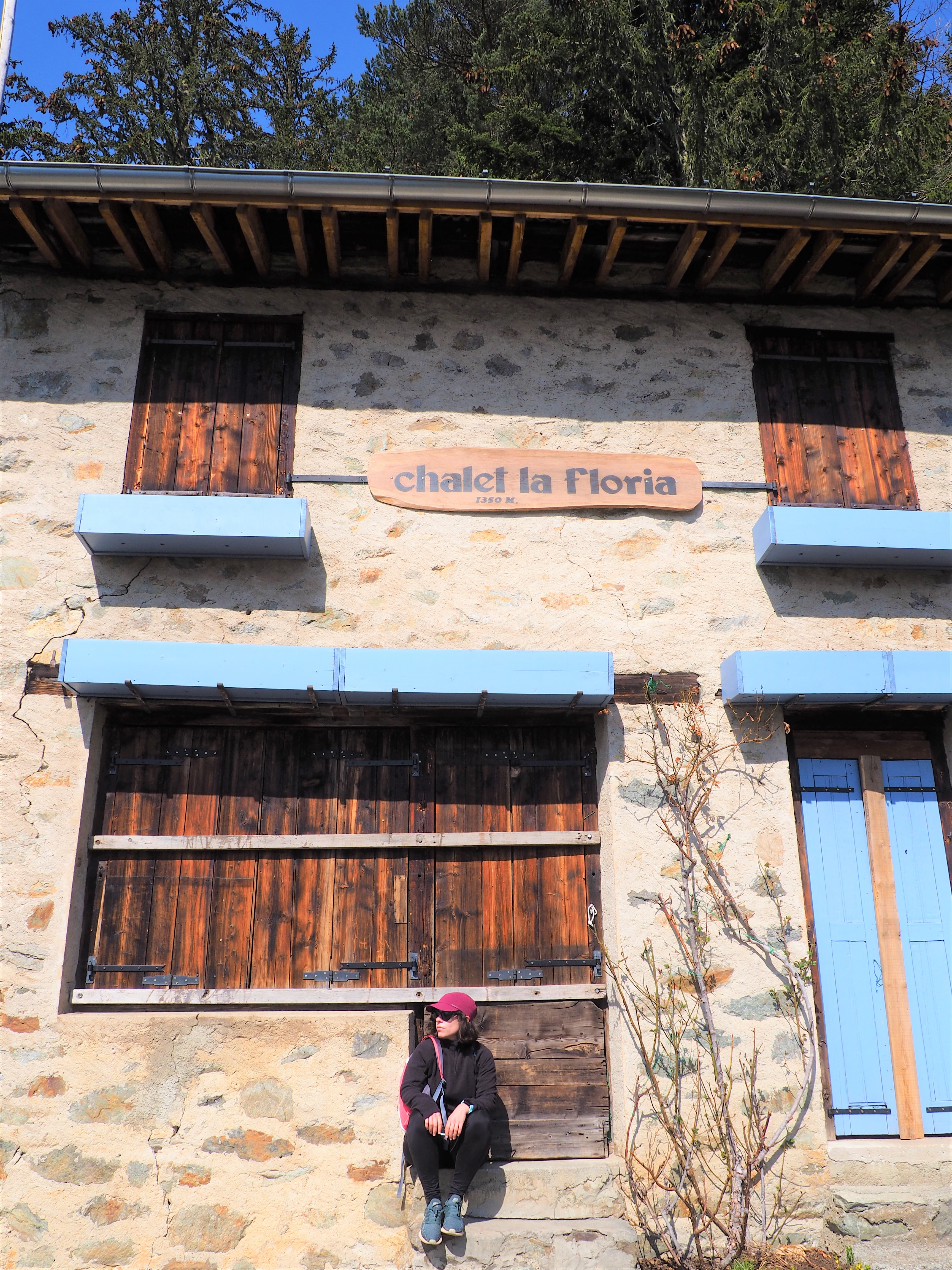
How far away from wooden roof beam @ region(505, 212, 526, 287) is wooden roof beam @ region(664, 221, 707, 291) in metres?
0.85

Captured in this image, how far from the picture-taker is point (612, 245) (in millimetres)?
5012

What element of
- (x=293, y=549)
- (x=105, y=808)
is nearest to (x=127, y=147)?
(x=293, y=549)

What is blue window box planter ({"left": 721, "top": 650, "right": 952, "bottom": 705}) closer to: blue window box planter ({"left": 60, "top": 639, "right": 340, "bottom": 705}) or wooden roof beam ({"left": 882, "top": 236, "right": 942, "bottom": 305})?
blue window box planter ({"left": 60, "top": 639, "right": 340, "bottom": 705})

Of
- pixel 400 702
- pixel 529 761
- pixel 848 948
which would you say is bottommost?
pixel 848 948

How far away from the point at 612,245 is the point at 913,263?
1708mm

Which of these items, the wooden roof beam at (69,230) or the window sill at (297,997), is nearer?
the window sill at (297,997)

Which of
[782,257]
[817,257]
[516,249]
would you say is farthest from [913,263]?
[516,249]

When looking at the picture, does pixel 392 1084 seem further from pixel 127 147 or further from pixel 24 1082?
pixel 127 147

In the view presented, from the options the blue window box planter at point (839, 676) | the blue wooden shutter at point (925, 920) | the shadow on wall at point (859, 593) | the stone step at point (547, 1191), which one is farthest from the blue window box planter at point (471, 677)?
the stone step at point (547, 1191)

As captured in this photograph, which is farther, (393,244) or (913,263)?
(913,263)

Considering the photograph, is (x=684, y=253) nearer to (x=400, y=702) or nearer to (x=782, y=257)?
(x=782, y=257)

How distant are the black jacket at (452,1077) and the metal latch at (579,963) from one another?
0.53 m

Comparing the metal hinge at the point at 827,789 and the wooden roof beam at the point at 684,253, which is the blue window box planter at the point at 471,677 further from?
the wooden roof beam at the point at 684,253

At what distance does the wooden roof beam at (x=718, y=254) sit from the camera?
493 cm
